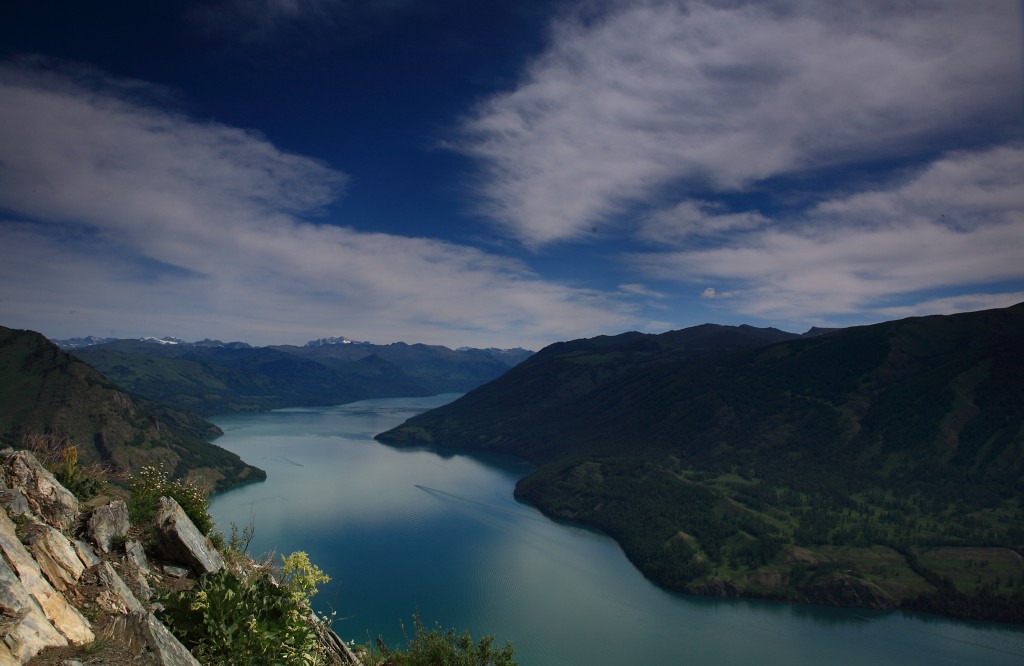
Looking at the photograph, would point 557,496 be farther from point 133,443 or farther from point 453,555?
point 133,443

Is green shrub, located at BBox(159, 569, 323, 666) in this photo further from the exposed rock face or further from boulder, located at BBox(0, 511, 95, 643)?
the exposed rock face

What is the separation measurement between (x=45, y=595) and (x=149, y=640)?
1906mm

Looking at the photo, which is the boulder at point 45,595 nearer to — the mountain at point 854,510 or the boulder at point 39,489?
the boulder at point 39,489

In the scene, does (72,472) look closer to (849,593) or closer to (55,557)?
(55,557)

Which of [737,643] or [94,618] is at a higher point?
→ [94,618]

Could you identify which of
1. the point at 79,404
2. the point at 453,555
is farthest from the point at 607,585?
the point at 79,404

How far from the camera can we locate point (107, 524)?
1352 cm

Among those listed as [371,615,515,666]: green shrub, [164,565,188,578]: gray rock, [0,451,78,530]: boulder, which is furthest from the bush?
[371,615,515,666]: green shrub

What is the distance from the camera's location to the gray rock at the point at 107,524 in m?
12.9

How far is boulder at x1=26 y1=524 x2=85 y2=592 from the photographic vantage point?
994 centimetres

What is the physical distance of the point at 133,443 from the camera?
19038 cm

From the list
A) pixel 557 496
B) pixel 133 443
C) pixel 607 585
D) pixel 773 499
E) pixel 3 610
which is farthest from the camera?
pixel 133 443

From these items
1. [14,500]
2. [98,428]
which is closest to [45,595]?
[14,500]

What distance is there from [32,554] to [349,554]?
11439 cm
